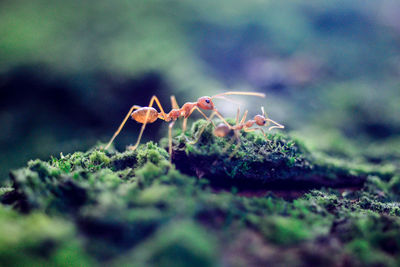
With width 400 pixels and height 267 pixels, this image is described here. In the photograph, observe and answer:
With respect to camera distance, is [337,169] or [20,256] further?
[337,169]

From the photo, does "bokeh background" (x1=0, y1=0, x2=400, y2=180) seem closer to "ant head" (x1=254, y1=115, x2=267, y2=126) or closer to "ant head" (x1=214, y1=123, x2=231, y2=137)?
"ant head" (x1=254, y1=115, x2=267, y2=126)

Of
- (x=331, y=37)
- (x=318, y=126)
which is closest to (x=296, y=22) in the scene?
(x=331, y=37)

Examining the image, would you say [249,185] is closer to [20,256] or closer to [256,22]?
[20,256]

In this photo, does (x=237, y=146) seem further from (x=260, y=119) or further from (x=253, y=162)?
(x=260, y=119)

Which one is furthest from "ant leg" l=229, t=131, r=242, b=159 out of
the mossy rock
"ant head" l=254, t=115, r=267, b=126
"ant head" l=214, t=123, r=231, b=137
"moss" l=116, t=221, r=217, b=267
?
"moss" l=116, t=221, r=217, b=267

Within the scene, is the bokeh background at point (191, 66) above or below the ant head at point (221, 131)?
above

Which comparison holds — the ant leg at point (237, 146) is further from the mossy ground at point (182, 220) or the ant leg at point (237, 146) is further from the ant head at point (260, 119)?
the ant head at point (260, 119)

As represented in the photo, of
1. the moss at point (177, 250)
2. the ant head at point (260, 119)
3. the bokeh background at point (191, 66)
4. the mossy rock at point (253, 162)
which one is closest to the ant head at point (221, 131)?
the mossy rock at point (253, 162)
